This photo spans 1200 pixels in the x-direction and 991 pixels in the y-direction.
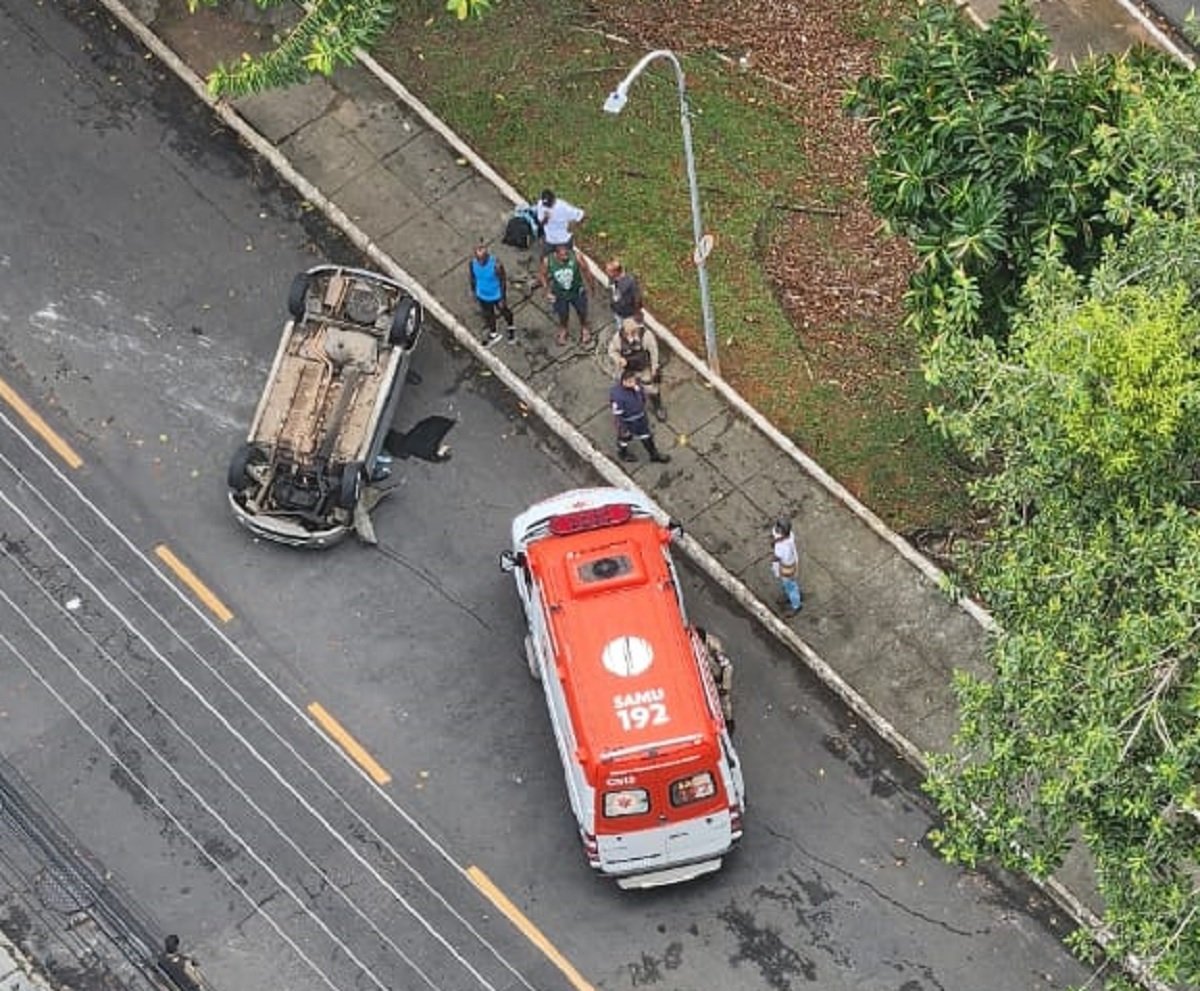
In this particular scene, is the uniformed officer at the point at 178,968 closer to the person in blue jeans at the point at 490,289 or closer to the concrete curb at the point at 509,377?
the concrete curb at the point at 509,377

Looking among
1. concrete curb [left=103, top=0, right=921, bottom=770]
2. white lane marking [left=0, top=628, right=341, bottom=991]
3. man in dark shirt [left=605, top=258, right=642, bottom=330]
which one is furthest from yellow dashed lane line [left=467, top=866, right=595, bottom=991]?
man in dark shirt [left=605, top=258, right=642, bottom=330]

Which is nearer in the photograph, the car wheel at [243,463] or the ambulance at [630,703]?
the ambulance at [630,703]

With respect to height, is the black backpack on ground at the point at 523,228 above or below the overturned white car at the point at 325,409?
above

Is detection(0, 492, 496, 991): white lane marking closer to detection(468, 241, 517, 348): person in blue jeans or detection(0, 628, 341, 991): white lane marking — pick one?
detection(0, 628, 341, 991): white lane marking

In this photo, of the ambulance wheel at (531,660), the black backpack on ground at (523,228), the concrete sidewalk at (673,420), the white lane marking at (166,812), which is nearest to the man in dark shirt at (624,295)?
the concrete sidewalk at (673,420)

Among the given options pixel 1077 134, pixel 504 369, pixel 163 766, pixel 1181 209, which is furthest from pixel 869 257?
pixel 163 766

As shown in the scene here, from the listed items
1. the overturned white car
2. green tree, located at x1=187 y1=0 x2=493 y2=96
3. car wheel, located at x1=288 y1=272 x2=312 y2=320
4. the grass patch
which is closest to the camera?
green tree, located at x1=187 y1=0 x2=493 y2=96

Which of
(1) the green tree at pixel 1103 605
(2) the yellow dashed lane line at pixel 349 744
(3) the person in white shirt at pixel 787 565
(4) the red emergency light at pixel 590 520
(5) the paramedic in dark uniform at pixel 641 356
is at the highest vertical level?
(1) the green tree at pixel 1103 605
